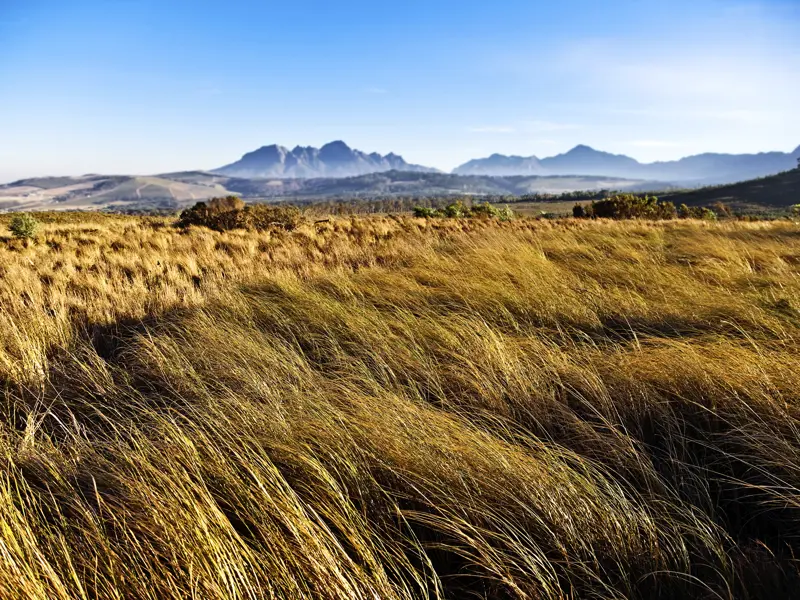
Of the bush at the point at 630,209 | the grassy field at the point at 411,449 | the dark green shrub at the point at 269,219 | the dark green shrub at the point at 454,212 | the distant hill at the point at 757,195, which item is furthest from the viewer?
the distant hill at the point at 757,195

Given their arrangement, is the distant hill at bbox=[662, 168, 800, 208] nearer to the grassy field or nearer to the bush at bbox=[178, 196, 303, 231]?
the bush at bbox=[178, 196, 303, 231]

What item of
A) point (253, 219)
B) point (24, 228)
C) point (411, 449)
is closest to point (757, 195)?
point (253, 219)

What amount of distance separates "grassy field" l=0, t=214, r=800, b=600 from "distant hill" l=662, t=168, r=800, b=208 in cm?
8534

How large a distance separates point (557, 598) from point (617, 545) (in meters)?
0.30

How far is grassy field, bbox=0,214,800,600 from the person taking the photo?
1282 millimetres

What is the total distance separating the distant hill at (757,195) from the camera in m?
Answer: 75.0

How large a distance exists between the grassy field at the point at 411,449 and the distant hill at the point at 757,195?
8534 cm

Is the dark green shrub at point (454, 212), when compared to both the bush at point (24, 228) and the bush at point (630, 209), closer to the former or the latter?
the bush at point (630, 209)

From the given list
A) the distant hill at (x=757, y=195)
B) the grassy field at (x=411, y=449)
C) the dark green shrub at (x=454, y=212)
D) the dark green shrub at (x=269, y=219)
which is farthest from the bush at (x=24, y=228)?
the distant hill at (x=757, y=195)

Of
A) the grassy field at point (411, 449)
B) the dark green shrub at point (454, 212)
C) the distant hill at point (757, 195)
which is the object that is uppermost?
the distant hill at point (757, 195)

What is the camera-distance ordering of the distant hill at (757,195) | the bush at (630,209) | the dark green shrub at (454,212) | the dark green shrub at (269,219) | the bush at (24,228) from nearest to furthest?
1. the bush at (24,228)
2. the dark green shrub at (269,219)
3. the dark green shrub at (454,212)
4. the bush at (630,209)
5. the distant hill at (757,195)

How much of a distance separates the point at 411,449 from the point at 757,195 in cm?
10881

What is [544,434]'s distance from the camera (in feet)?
6.78

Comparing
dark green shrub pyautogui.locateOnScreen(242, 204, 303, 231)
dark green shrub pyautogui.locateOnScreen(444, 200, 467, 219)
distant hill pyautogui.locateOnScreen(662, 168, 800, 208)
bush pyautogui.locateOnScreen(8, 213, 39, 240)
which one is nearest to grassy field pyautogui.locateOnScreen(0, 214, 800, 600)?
dark green shrub pyautogui.locateOnScreen(242, 204, 303, 231)
